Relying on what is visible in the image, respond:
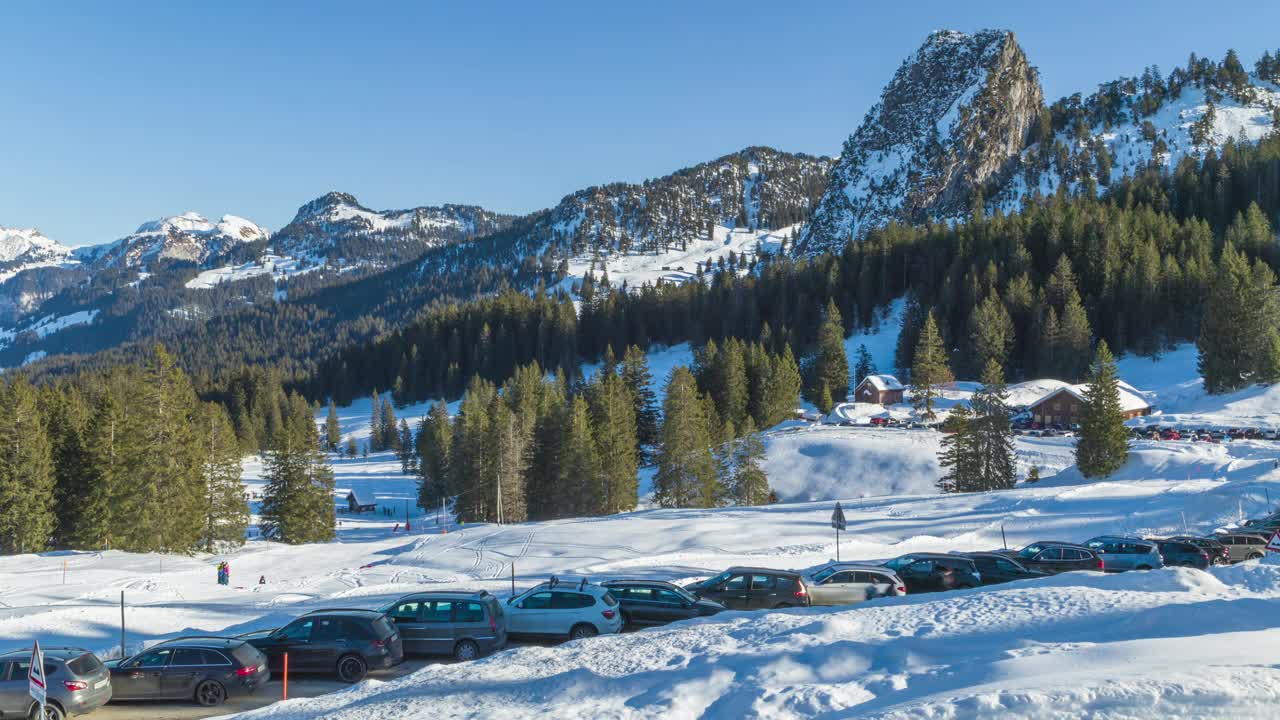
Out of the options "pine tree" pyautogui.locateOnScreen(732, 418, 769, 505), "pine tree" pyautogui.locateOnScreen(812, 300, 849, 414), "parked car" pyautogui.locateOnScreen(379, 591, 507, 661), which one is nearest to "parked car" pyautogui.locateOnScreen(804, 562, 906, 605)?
"parked car" pyautogui.locateOnScreen(379, 591, 507, 661)

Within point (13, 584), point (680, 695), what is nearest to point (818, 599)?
point (680, 695)

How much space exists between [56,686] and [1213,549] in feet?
106

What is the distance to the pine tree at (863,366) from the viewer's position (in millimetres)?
110250

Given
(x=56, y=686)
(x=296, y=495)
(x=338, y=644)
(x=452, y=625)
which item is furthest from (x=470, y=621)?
(x=296, y=495)

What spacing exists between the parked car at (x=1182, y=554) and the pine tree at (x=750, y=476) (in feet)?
116

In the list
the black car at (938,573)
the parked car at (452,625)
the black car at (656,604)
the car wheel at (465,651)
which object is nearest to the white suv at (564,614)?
the parked car at (452,625)

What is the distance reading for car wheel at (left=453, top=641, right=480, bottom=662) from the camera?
17797mm

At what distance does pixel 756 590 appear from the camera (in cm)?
2159

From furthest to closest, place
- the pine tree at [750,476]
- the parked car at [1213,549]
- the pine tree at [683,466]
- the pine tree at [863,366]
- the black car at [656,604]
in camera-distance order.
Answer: the pine tree at [863,366]
the pine tree at [750,476]
the pine tree at [683,466]
the parked car at [1213,549]
the black car at [656,604]

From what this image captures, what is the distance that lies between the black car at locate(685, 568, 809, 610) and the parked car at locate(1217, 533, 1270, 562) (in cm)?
1748

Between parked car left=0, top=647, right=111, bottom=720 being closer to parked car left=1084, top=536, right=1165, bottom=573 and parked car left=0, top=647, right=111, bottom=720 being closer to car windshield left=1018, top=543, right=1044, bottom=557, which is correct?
car windshield left=1018, top=543, right=1044, bottom=557

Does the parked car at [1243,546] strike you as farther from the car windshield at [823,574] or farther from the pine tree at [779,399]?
the pine tree at [779,399]

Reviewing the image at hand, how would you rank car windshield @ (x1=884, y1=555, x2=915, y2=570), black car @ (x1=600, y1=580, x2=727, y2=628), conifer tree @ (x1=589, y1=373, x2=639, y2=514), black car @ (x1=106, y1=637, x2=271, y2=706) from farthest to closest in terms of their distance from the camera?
1. conifer tree @ (x1=589, y1=373, x2=639, y2=514)
2. car windshield @ (x1=884, y1=555, x2=915, y2=570)
3. black car @ (x1=600, y1=580, x2=727, y2=628)
4. black car @ (x1=106, y1=637, x2=271, y2=706)

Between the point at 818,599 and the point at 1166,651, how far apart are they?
37.8 ft
